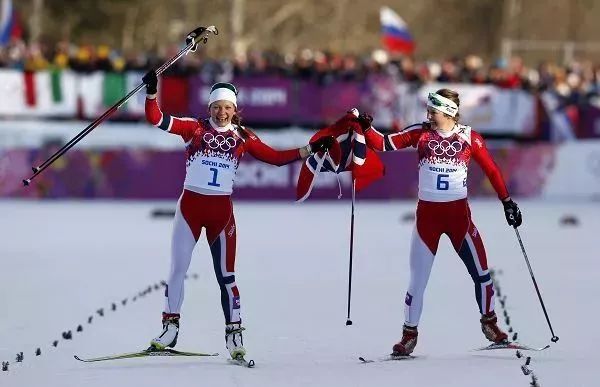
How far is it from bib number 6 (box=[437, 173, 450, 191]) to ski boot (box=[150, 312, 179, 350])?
2.27 metres

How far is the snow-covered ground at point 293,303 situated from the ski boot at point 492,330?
0.20 metres

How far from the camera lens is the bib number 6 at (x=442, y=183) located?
1140 centimetres

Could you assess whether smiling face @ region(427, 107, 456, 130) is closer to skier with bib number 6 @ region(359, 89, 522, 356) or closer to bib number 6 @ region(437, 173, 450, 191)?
skier with bib number 6 @ region(359, 89, 522, 356)

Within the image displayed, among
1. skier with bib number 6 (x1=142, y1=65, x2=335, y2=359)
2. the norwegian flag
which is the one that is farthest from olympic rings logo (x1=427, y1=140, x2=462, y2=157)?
skier with bib number 6 (x1=142, y1=65, x2=335, y2=359)

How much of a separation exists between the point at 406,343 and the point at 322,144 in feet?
5.48

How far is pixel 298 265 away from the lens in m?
18.7

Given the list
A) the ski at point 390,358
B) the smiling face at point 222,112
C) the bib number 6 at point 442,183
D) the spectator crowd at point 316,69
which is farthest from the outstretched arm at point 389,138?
the spectator crowd at point 316,69

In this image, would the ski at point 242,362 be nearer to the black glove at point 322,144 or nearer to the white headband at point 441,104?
the black glove at point 322,144

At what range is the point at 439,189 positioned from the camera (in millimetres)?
11414

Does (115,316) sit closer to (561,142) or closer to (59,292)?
(59,292)

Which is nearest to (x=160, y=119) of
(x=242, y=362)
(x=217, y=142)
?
(x=217, y=142)

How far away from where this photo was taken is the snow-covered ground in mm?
10484

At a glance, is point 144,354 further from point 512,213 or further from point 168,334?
point 512,213

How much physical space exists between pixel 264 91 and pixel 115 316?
A: 61.1 ft
